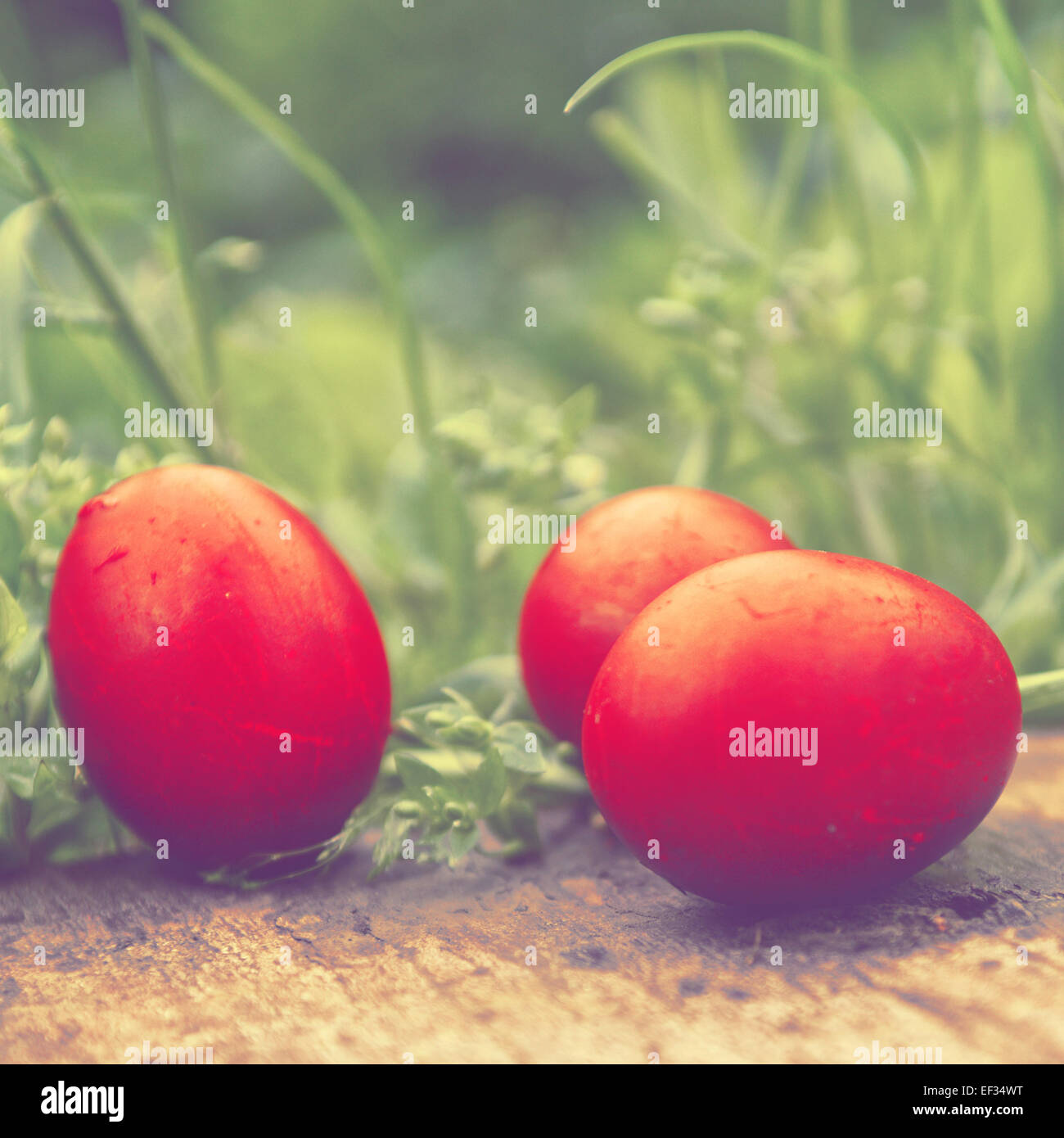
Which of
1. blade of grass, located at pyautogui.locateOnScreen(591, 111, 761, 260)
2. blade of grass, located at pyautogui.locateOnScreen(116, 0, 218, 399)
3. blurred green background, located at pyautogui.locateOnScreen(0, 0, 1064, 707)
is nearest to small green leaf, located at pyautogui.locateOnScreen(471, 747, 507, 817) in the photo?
blurred green background, located at pyautogui.locateOnScreen(0, 0, 1064, 707)

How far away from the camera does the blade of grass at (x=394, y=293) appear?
0.71m

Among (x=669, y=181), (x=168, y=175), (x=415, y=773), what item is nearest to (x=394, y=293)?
(x=168, y=175)

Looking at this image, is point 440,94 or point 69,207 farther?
point 440,94

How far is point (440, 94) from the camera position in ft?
6.86

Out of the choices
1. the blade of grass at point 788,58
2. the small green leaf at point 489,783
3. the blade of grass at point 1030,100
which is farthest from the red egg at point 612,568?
the blade of grass at point 1030,100

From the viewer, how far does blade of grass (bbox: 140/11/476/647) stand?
0.71 m

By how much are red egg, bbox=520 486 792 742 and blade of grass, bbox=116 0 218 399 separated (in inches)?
10.9

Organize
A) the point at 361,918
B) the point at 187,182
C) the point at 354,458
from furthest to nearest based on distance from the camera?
1. the point at 187,182
2. the point at 354,458
3. the point at 361,918

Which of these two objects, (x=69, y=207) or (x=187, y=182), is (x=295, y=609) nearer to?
(x=69, y=207)

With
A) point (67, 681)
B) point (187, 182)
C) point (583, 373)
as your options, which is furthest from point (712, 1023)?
point (187, 182)

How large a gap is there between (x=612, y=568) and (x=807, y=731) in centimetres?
15

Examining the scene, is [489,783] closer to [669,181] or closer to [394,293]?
[394,293]

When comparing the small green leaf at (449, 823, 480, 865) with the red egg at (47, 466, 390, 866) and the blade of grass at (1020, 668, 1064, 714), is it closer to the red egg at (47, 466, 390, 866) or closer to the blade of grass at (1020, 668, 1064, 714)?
the red egg at (47, 466, 390, 866)
